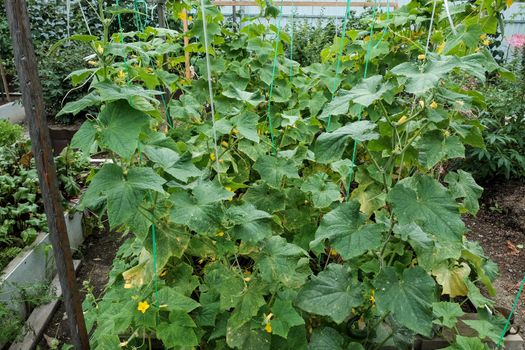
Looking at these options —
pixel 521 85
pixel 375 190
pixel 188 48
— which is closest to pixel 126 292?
pixel 375 190

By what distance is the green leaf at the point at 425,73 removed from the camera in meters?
1.11

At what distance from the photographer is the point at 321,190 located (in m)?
1.88

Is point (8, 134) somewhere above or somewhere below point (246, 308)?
below

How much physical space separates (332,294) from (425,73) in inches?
29.7

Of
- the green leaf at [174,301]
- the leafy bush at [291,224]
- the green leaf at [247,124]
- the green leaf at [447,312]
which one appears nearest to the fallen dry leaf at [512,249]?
the leafy bush at [291,224]

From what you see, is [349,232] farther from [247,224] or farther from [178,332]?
[178,332]

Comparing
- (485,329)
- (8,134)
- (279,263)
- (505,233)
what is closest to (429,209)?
(279,263)

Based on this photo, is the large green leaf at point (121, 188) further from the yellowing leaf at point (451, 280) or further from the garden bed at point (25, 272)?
the garden bed at point (25, 272)

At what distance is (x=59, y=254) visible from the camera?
1.55 metres

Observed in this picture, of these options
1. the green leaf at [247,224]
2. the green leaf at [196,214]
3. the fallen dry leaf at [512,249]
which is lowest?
the fallen dry leaf at [512,249]

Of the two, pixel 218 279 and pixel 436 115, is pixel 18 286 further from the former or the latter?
pixel 436 115

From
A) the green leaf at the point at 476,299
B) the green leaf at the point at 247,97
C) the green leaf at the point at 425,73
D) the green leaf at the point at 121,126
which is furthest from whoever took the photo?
the green leaf at the point at 247,97

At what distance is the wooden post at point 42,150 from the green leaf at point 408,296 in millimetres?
1075

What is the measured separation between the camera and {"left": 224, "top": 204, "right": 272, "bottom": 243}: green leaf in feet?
4.52
